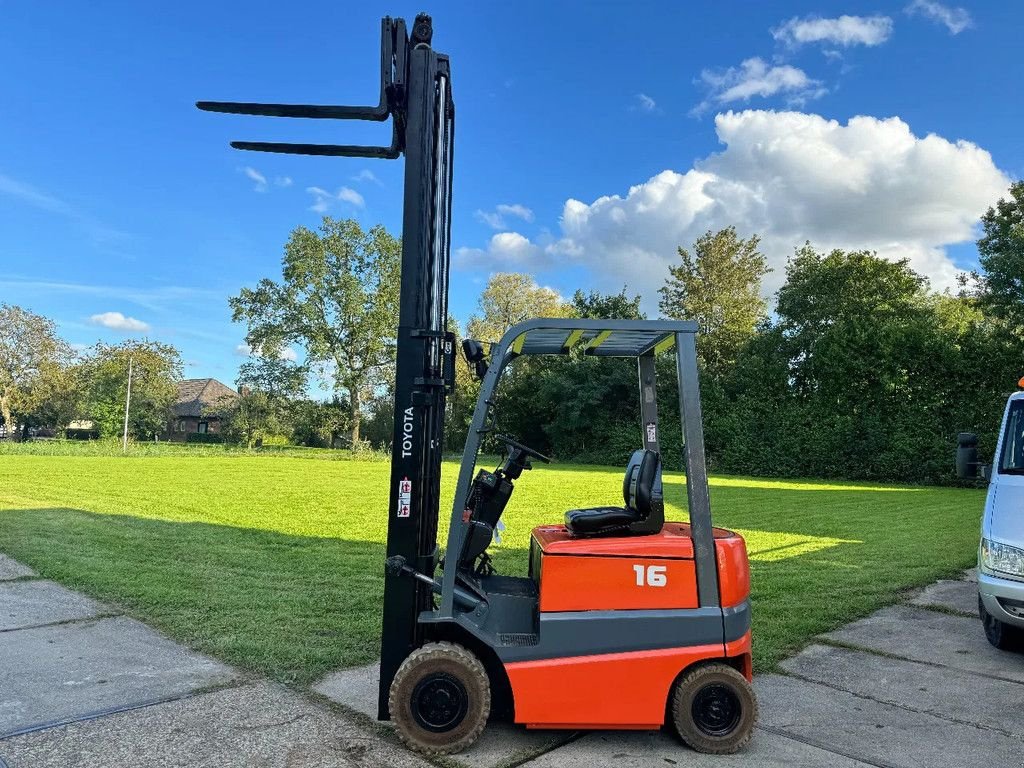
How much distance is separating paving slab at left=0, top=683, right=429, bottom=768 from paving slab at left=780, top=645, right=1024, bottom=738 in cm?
306

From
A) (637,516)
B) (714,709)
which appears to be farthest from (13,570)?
(714,709)

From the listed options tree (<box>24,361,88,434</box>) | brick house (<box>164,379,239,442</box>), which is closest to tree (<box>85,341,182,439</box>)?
tree (<box>24,361,88,434</box>)

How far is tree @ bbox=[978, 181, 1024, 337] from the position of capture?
24750 mm

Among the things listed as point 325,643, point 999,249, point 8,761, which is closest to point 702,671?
point 325,643

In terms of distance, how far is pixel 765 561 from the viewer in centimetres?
943

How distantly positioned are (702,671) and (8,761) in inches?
133

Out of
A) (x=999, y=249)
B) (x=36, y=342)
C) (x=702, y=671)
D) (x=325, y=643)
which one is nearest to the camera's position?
(x=702, y=671)

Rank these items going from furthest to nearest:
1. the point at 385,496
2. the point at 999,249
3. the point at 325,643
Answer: the point at 999,249
the point at 385,496
the point at 325,643

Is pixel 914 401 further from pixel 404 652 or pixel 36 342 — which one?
pixel 36 342

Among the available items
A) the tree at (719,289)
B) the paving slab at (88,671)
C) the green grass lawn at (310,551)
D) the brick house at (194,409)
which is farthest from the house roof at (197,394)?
the paving slab at (88,671)

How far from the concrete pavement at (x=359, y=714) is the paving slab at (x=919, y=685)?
2 centimetres

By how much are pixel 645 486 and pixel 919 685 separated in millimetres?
2789

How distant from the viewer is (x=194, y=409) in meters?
78.1

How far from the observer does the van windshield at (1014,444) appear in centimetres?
598
